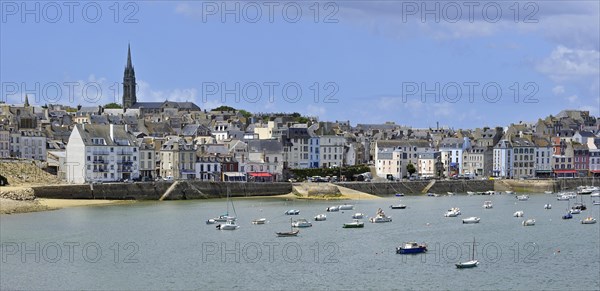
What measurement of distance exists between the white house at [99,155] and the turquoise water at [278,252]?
32.3 ft

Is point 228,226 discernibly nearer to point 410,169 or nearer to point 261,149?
point 261,149

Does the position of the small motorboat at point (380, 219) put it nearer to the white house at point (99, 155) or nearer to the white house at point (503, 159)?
the white house at point (99, 155)

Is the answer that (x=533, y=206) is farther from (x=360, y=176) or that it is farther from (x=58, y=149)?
(x=58, y=149)

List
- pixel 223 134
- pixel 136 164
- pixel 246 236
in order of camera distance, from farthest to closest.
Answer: pixel 223 134 → pixel 136 164 → pixel 246 236

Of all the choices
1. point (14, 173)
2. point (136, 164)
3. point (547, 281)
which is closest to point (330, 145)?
point (136, 164)

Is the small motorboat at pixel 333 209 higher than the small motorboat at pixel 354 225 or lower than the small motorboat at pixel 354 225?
higher

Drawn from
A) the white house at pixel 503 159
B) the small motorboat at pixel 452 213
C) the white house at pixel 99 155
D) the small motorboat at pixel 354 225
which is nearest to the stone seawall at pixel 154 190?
the white house at pixel 99 155

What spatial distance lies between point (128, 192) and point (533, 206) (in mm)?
28715

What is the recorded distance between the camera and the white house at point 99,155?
254ft

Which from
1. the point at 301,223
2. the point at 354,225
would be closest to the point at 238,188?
the point at 301,223

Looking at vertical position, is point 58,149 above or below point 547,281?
above

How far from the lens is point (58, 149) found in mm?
88375

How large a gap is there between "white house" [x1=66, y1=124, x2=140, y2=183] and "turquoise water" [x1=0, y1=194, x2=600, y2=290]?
32.3 ft

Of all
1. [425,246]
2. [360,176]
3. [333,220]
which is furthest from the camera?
[360,176]
